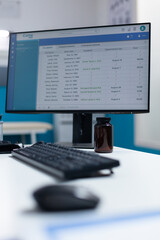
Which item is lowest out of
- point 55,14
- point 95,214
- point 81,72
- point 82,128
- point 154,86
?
point 95,214

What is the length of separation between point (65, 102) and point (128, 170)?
20.6 inches

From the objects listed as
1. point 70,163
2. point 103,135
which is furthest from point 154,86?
Answer: point 70,163

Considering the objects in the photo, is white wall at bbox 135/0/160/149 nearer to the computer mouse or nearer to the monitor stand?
the monitor stand

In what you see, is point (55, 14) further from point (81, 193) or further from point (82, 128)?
point (81, 193)

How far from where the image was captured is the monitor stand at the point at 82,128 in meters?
1.14

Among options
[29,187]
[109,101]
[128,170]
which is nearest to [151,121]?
[109,101]

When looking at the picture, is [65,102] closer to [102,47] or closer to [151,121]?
[102,47]

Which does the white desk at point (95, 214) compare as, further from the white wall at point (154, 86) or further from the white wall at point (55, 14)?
the white wall at point (55, 14)

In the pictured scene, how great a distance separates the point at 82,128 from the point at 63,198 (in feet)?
2.63

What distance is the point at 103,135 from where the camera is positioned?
0.94m

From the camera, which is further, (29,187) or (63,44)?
(63,44)

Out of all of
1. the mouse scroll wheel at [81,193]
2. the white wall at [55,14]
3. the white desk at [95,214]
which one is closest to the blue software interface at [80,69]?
the white desk at [95,214]

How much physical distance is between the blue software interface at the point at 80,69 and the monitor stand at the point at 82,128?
2.5 inches

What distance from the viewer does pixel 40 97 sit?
3.73ft
